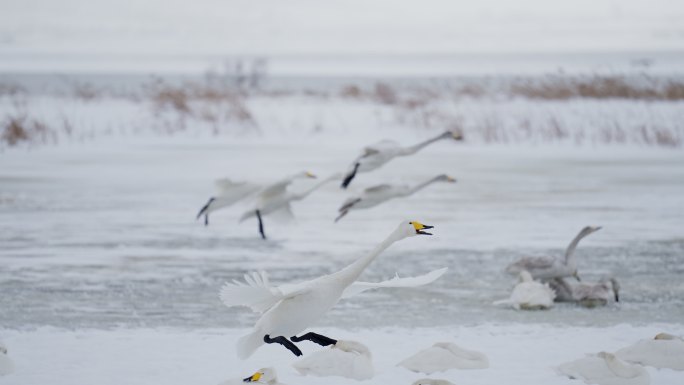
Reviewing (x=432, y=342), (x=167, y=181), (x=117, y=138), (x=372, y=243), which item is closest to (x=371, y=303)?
(x=432, y=342)

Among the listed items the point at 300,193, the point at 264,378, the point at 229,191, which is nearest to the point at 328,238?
the point at 300,193

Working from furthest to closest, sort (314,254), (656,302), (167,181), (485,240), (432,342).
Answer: (167,181)
(485,240)
(314,254)
(656,302)
(432,342)

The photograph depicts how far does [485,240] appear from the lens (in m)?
9.09

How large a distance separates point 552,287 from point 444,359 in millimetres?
1932

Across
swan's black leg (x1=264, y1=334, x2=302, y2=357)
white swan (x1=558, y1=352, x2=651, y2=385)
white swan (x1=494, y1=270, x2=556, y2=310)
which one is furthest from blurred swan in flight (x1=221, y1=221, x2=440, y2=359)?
white swan (x1=494, y1=270, x2=556, y2=310)

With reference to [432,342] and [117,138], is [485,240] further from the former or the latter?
[117,138]

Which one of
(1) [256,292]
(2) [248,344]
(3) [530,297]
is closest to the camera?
(1) [256,292]

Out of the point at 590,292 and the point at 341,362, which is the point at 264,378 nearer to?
the point at 341,362

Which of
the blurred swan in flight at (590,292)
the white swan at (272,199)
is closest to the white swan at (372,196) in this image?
the white swan at (272,199)

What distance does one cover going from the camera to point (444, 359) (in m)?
5.12

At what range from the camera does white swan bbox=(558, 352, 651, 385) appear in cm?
481

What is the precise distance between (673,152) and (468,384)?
1240 centimetres

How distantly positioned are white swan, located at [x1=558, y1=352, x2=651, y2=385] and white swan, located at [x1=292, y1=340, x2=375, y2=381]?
0.90 m

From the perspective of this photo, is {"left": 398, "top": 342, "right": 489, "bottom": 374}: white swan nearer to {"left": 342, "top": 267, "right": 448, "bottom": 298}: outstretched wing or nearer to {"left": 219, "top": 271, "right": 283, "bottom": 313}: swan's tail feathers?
{"left": 342, "top": 267, "right": 448, "bottom": 298}: outstretched wing
